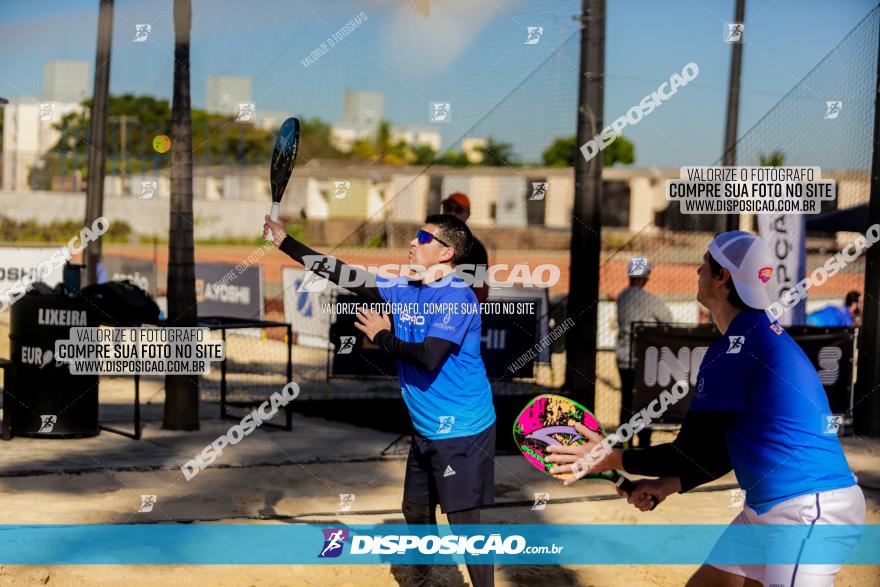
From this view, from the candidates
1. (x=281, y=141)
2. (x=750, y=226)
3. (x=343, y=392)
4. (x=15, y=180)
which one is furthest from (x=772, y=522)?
(x=15, y=180)

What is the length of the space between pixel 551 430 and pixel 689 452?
49 centimetres

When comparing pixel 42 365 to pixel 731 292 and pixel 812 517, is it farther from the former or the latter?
pixel 812 517

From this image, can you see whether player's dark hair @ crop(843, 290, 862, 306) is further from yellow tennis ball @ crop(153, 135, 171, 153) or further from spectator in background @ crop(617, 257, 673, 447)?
yellow tennis ball @ crop(153, 135, 171, 153)

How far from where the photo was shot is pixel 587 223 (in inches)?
420

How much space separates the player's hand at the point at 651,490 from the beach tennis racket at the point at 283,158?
138 inches

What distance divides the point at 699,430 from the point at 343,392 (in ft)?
29.9

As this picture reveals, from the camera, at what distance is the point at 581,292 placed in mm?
10797

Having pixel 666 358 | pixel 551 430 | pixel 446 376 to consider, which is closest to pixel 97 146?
pixel 666 358

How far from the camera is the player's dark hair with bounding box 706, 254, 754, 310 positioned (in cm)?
382

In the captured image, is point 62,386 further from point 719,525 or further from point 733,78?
point 733,78

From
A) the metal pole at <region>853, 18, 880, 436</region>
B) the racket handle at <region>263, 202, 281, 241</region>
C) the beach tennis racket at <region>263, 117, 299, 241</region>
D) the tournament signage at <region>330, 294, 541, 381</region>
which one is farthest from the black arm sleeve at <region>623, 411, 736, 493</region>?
the metal pole at <region>853, 18, 880, 436</region>

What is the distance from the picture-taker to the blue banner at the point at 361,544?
6.41 metres

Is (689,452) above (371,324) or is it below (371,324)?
below

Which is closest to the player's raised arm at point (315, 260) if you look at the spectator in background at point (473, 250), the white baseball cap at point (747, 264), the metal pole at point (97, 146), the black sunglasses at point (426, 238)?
the black sunglasses at point (426, 238)
